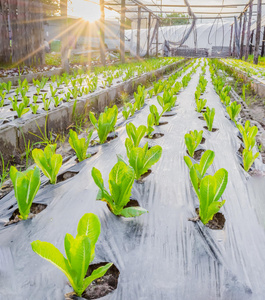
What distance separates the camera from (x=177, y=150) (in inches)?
76.0

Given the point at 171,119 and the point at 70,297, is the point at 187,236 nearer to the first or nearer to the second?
the point at 70,297

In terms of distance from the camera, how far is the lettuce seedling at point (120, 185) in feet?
3.52

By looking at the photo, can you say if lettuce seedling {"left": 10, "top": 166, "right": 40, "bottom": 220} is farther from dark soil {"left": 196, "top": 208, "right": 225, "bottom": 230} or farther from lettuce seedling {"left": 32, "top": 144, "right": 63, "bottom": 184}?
dark soil {"left": 196, "top": 208, "right": 225, "bottom": 230}

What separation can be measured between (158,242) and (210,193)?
24 centimetres

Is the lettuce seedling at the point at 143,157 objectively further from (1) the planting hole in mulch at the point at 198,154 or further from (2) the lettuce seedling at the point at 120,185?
(1) the planting hole in mulch at the point at 198,154

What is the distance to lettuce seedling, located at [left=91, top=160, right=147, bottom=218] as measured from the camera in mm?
1074

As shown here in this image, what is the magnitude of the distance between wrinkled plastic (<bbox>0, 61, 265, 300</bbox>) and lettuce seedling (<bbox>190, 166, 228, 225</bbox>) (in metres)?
0.07

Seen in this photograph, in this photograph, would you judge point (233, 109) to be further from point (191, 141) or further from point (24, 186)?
point (24, 186)

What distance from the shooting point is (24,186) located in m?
1.06

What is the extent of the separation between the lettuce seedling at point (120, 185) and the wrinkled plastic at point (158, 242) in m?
0.05

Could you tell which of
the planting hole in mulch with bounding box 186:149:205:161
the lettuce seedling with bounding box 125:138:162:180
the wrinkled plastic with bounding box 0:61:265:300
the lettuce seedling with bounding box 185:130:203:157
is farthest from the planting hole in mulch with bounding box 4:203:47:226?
the planting hole in mulch with bounding box 186:149:205:161

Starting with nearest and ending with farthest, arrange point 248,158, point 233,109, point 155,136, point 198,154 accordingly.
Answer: point 248,158 < point 198,154 < point 155,136 < point 233,109

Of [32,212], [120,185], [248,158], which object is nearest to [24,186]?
[32,212]

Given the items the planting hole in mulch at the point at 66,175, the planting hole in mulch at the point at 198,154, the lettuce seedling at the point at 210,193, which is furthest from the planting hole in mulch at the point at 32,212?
the planting hole in mulch at the point at 198,154
